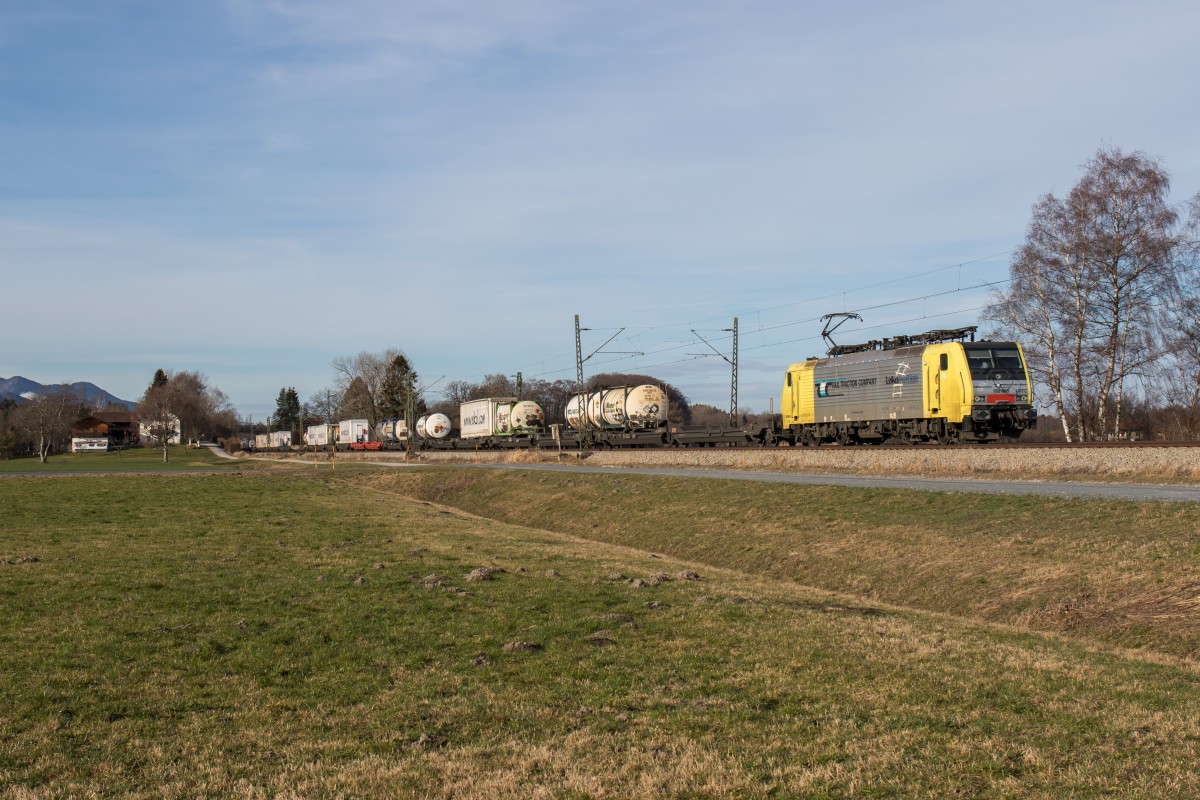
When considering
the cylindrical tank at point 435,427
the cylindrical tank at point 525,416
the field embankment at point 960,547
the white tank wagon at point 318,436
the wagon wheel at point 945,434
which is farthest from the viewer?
the white tank wagon at point 318,436

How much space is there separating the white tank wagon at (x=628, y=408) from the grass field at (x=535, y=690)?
Result: 39674 millimetres

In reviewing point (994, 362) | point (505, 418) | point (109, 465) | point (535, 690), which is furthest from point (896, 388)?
point (109, 465)

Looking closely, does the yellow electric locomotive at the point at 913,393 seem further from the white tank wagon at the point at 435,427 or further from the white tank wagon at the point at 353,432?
the white tank wagon at the point at 353,432

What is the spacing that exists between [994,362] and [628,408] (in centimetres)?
2674

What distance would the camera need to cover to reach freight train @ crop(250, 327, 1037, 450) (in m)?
34.0

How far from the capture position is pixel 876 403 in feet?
128

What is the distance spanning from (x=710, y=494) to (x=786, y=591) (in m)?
12.9

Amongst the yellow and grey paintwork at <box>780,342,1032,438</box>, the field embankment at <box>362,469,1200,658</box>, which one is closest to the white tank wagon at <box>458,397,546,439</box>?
the yellow and grey paintwork at <box>780,342,1032,438</box>

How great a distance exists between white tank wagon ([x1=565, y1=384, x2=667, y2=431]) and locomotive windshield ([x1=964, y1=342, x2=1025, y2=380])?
24.4 metres

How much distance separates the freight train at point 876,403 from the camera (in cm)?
3397

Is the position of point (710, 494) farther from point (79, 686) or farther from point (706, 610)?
point (79, 686)

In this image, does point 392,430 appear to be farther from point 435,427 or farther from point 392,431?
point 435,427

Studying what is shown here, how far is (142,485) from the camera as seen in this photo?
41656 millimetres

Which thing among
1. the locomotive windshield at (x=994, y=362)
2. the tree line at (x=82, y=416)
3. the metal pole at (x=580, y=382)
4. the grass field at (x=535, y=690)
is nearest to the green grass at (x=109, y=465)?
the tree line at (x=82, y=416)
